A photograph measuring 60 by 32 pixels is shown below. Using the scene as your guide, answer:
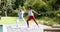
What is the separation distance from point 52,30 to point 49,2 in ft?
46.5

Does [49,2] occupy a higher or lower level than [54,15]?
higher

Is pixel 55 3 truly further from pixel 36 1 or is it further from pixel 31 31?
pixel 31 31

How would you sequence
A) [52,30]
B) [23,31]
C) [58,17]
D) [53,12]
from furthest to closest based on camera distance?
1. [53,12]
2. [58,17]
3. [23,31]
4. [52,30]

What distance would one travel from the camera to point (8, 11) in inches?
1074

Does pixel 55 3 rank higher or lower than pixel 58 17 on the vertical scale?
higher

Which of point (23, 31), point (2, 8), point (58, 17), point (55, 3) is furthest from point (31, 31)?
point (2, 8)

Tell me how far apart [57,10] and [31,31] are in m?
9.86

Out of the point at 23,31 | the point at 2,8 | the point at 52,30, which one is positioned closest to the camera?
the point at 52,30

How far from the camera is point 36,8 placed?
22094 millimetres

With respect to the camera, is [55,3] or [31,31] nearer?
[31,31]

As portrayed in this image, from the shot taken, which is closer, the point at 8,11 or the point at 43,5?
the point at 43,5

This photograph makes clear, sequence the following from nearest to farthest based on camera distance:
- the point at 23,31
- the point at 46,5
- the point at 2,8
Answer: the point at 23,31 < the point at 46,5 < the point at 2,8

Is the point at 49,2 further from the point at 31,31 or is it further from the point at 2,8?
the point at 31,31

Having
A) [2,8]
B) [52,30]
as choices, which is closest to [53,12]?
[2,8]
